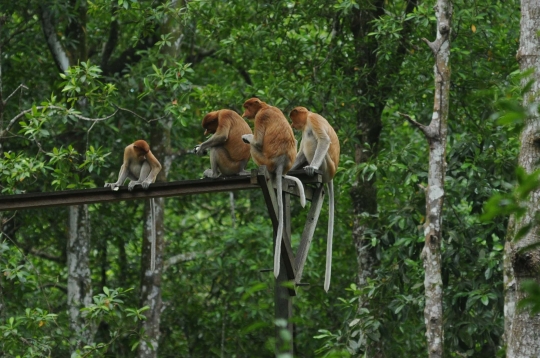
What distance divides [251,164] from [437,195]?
3158 mm

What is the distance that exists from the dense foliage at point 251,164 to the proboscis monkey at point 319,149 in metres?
1.18

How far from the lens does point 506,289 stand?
6016 mm

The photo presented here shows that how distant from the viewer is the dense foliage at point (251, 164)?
8.01m

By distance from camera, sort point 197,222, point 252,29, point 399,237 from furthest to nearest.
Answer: point 197,222 < point 252,29 < point 399,237

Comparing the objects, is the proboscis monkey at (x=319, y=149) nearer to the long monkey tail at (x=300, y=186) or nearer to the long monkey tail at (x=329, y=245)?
the long monkey tail at (x=329, y=245)

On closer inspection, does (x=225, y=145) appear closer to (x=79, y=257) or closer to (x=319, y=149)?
(x=319, y=149)

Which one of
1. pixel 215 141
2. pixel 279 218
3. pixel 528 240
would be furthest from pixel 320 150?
pixel 528 240

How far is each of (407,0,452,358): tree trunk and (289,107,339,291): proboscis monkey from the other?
877 millimetres

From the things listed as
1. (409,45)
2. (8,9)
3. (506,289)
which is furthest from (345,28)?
(506,289)

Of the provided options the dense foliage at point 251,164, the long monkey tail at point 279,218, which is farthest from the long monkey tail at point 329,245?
the dense foliage at point 251,164

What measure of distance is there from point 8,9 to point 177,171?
2970mm

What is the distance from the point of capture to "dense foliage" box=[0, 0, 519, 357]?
8.01 m

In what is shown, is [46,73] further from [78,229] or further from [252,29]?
[252,29]

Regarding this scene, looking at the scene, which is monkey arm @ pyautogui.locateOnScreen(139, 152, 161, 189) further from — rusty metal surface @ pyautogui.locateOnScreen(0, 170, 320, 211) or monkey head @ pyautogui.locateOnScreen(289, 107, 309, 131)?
monkey head @ pyautogui.locateOnScreen(289, 107, 309, 131)
